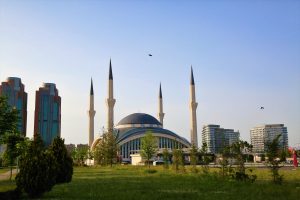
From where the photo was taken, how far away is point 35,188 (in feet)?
58.4

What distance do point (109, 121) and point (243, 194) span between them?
8019 centimetres

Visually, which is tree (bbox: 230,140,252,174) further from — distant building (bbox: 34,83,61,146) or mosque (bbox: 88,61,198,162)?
distant building (bbox: 34,83,61,146)

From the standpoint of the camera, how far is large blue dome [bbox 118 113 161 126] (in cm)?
13475

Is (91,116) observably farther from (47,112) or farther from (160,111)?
(47,112)

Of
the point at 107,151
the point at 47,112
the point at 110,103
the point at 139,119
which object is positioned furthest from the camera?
the point at 47,112

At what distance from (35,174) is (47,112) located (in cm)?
15645

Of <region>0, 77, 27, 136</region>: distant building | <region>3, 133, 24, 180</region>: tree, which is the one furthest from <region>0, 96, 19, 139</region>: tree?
<region>0, 77, 27, 136</region>: distant building

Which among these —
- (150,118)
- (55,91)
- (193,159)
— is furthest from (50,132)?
(193,159)

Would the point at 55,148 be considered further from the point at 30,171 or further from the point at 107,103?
the point at 107,103

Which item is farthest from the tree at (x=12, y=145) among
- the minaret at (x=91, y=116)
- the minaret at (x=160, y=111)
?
the minaret at (x=160, y=111)

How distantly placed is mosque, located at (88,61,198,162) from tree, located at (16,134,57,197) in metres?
77.8

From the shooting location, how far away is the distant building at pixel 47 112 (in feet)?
540

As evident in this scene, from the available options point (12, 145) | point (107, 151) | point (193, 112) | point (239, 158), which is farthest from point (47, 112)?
point (239, 158)

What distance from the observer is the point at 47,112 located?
168 m
